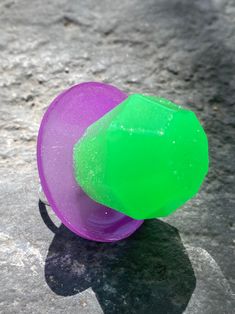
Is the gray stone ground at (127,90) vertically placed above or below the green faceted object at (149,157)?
below

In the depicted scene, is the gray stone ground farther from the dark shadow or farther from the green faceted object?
the green faceted object

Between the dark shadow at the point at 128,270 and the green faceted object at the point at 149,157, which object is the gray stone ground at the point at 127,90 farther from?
the green faceted object at the point at 149,157

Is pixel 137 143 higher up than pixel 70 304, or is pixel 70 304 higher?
pixel 137 143

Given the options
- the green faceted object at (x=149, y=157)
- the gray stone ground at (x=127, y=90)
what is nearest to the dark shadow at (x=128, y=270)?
the gray stone ground at (x=127, y=90)

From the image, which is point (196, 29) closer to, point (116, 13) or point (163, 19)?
point (163, 19)

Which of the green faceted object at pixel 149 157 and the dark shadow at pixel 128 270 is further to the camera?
the dark shadow at pixel 128 270

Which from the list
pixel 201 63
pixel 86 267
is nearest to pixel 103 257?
pixel 86 267

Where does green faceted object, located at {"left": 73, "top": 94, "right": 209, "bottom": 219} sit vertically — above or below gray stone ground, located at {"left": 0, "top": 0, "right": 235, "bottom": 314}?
above

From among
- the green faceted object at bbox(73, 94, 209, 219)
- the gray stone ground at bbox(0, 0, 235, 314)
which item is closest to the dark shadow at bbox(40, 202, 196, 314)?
the gray stone ground at bbox(0, 0, 235, 314)
